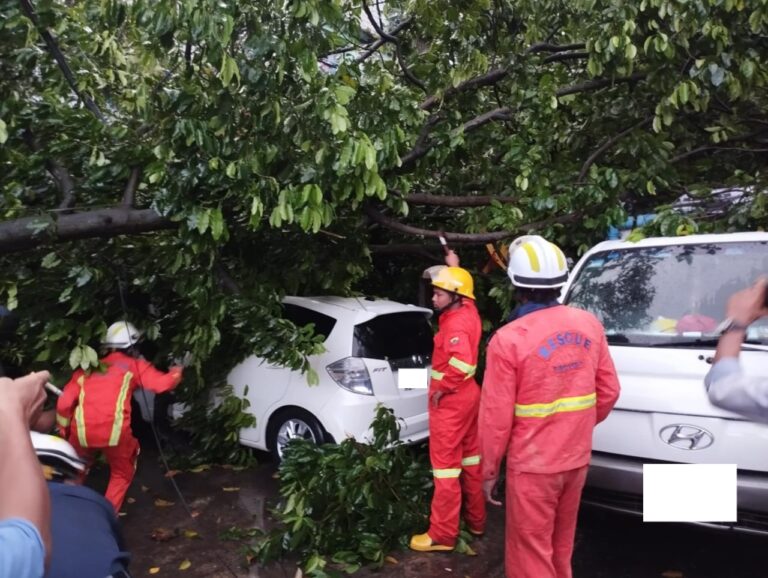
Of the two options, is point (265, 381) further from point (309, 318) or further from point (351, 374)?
point (351, 374)

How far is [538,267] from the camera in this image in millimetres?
3260

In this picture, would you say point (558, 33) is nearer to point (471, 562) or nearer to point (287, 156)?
point (287, 156)

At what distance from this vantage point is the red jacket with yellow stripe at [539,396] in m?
3.12

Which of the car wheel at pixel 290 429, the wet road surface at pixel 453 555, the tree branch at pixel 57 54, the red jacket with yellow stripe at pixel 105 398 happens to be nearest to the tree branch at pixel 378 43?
the tree branch at pixel 57 54

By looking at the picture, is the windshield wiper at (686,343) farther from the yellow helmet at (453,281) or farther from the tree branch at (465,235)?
the tree branch at (465,235)

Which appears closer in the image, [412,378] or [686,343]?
[686,343]

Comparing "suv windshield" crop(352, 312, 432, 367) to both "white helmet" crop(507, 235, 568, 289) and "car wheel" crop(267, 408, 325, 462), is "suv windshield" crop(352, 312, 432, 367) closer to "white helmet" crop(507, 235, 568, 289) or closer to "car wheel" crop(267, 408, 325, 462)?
"car wheel" crop(267, 408, 325, 462)

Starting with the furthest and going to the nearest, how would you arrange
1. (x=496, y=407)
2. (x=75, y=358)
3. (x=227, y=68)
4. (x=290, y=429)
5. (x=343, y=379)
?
(x=290, y=429)
(x=343, y=379)
(x=75, y=358)
(x=227, y=68)
(x=496, y=407)

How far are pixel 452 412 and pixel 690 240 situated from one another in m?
1.99

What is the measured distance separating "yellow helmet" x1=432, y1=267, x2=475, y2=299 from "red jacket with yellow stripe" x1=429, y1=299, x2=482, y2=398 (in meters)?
0.09

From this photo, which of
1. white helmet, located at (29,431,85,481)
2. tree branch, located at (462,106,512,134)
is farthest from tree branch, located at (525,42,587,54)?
white helmet, located at (29,431,85,481)

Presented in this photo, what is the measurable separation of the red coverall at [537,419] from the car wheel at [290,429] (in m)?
2.48

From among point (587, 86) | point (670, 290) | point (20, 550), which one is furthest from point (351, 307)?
point (20, 550)

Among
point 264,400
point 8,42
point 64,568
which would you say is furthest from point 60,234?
point 64,568
